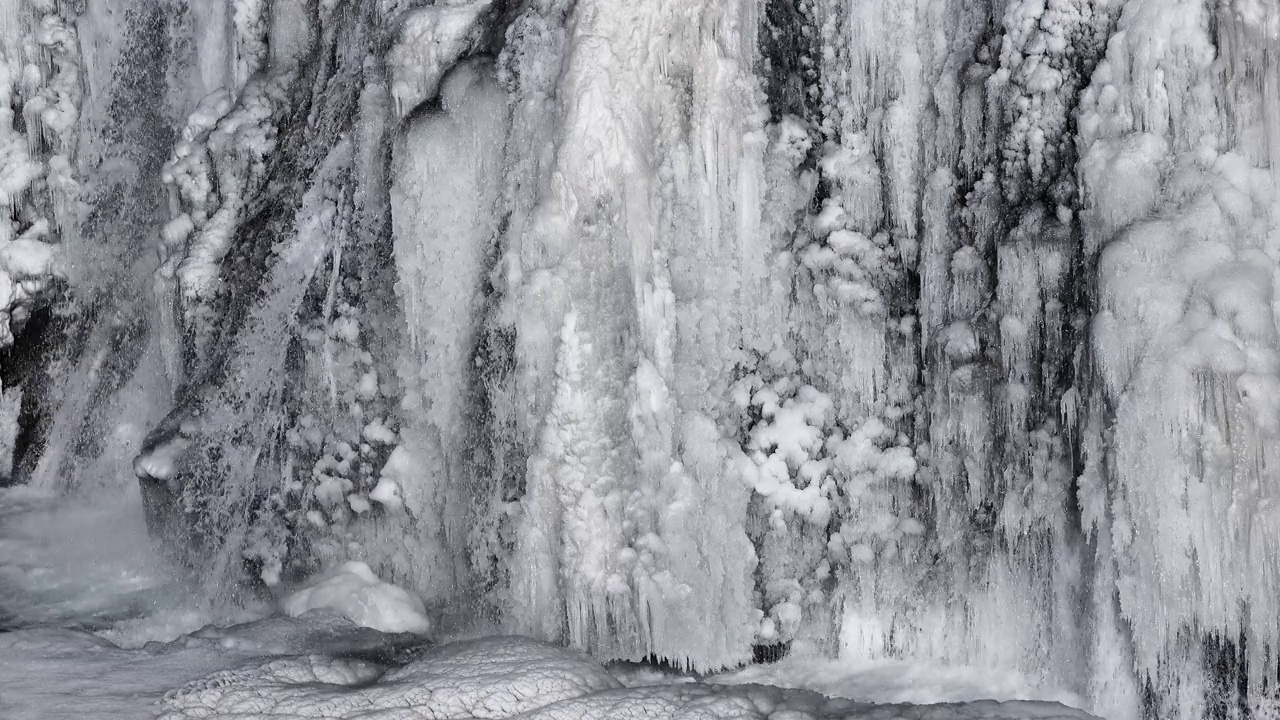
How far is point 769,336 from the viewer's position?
7543 millimetres

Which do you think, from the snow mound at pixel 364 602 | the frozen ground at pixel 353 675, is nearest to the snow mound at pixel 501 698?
the frozen ground at pixel 353 675

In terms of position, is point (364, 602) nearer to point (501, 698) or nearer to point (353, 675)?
point (353, 675)

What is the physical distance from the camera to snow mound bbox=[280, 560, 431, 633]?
7477 mm

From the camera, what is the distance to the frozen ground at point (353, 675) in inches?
221

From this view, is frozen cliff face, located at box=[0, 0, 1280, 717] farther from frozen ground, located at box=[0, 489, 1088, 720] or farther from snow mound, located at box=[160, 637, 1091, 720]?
snow mound, located at box=[160, 637, 1091, 720]

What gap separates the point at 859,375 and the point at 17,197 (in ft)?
20.6

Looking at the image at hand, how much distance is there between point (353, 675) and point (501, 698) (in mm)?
871

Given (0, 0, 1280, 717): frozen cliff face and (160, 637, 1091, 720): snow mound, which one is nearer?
(160, 637, 1091, 720): snow mound

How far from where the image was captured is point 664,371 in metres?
7.23

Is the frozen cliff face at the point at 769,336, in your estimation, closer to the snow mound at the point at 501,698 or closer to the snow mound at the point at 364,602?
the snow mound at the point at 364,602

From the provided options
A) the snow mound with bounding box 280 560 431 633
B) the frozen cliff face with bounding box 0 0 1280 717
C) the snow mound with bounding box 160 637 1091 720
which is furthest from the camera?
the snow mound with bounding box 280 560 431 633

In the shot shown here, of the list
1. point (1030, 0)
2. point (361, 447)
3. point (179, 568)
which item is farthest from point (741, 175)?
point (179, 568)

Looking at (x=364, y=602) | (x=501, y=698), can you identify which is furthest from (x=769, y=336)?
Answer: (x=501, y=698)

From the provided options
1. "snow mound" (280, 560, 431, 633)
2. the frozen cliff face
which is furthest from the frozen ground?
the frozen cliff face
